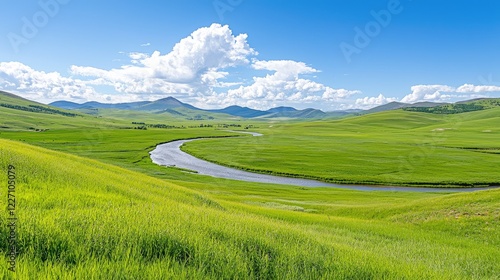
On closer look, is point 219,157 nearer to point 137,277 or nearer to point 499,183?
point 499,183

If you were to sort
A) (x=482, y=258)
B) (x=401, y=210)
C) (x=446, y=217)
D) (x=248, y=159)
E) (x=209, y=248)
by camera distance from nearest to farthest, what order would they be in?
(x=209, y=248), (x=482, y=258), (x=446, y=217), (x=401, y=210), (x=248, y=159)

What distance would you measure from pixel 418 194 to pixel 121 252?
220 feet

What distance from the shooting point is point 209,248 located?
5984mm

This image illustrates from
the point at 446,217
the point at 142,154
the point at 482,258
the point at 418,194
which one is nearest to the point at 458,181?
the point at 418,194

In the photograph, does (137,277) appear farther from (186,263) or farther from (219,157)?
(219,157)

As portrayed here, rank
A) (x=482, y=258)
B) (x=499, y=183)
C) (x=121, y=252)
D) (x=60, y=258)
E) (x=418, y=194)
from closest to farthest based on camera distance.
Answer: (x=60, y=258)
(x=121, y=252)
(x=482, y=258)
(x=418, y=194)
(x=499, y=183)

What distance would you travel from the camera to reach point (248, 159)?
10725 cm

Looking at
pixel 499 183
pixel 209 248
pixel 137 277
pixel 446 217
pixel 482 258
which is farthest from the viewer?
pixel 499 183

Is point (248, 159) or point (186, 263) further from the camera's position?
point (248, 159)

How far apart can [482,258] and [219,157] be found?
100 meters

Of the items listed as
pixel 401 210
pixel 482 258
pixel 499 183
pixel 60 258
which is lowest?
pixel 499 183

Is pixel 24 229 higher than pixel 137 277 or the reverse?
higher

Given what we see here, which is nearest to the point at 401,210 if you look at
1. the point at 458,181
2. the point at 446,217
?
the point at 446,217

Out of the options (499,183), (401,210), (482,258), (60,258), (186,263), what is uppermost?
(60,258)
